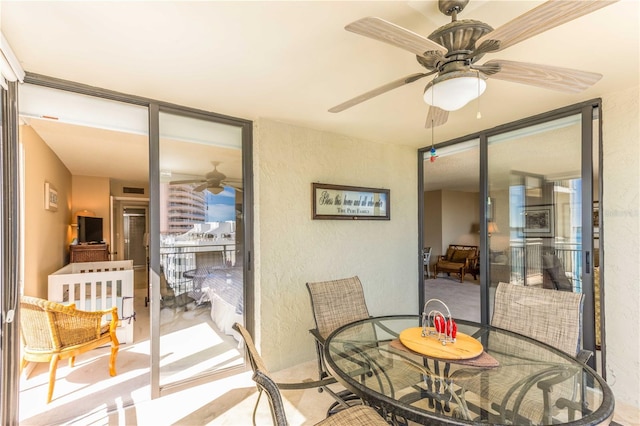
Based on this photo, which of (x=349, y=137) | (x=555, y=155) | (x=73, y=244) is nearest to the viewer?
(x=555, y=155)

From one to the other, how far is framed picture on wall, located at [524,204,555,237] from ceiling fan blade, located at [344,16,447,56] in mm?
2321

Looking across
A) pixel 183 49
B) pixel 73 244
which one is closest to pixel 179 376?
pixel 183 49

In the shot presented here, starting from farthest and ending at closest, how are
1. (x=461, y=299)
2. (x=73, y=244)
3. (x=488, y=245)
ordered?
(x=461, y=299), (x=73, y=244), (x=488, y=245)

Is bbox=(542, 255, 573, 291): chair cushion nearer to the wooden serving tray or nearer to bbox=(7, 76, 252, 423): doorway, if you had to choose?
the wooden serving tray

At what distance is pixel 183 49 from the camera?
1721 mm

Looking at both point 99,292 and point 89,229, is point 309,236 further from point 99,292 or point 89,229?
point 89,229

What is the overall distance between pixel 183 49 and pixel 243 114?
103 centimetres

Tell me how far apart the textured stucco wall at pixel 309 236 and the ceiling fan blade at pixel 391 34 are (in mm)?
1850

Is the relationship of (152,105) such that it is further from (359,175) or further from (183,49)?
(359,175)

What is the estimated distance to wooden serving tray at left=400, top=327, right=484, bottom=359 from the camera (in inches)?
61.2

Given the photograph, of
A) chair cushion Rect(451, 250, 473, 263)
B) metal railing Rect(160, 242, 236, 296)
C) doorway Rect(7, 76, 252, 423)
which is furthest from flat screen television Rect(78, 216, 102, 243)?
chair cushion Rect(451, 250, 473, 263)

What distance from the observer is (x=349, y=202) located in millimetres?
3373

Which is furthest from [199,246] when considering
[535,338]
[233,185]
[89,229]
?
[89,229]

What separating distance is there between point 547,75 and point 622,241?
177cm
